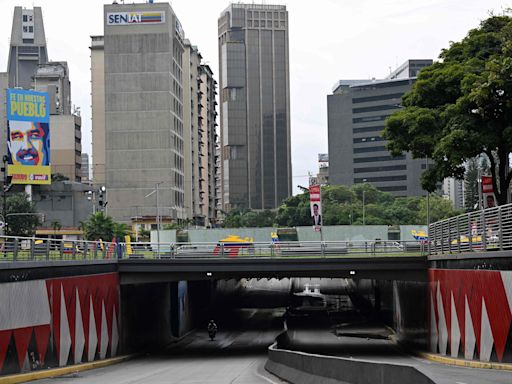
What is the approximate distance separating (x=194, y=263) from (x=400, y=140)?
1365 cm

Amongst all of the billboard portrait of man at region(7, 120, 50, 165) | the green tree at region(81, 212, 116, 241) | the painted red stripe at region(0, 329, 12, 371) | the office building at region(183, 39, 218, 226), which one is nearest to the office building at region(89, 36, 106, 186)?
the office building at region(183, 39, 218, 226)

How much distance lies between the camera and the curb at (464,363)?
3110cm

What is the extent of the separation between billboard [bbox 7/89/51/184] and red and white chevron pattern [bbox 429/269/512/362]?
90595 millimetres

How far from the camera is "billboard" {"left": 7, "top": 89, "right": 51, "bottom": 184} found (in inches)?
4978

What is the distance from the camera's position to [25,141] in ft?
420

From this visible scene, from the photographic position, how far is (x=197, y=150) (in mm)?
182500

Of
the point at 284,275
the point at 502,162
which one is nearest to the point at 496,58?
the point at 502,162

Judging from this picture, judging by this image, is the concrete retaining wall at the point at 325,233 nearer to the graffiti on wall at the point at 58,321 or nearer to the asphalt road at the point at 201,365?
the asphalt road at the point at 201,365

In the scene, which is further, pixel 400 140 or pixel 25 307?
pixel 400 140

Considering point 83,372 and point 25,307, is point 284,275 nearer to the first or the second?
point 83,372

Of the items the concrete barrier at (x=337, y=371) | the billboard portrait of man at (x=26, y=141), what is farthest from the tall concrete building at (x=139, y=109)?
the concrete barrier at (x=337, y=371)

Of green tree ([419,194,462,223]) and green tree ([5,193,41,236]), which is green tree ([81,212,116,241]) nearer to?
Answer: green tree ([5,193,41,236])

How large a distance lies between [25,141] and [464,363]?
332ft

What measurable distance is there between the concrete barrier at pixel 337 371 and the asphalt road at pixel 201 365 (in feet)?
3.70
